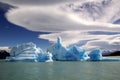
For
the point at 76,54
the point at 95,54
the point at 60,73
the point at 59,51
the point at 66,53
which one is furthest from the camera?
the point at 59,51

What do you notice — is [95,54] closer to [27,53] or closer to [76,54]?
[76,54]

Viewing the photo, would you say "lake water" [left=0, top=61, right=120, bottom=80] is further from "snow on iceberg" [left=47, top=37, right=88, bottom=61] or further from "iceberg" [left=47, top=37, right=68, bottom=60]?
"iceberg" [left=47, top=37, right=68, bottom=60]

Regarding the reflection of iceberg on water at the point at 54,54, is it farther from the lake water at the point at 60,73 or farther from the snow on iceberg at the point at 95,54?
the lake water at the point at 60,73

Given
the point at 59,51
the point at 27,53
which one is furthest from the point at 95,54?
the point at 27,53

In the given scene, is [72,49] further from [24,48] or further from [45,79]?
[45,79]

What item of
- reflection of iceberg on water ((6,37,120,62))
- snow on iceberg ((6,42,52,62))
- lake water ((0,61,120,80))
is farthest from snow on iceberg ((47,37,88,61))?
lake water ((0,61,120,80))

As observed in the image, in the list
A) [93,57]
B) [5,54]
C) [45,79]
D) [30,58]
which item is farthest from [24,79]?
[5,54]

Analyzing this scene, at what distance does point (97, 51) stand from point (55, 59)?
51.3ft

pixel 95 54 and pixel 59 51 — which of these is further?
pixel 59 51

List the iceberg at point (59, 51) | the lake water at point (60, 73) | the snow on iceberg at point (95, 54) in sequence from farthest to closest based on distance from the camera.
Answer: the iceberg at point (59, 51)
the snow on iceberg at point (95, 54)
the lake water at point (60, 73)

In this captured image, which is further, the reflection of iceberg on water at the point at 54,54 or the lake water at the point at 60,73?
the reflection of iceberg on water at the point at 54,54

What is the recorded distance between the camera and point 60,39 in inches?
3263

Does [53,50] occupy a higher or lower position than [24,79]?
higher

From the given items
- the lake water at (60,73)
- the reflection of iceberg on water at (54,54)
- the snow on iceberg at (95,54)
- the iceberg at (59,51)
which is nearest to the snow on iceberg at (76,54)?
the reflection of iceberg on water at (54,54)
